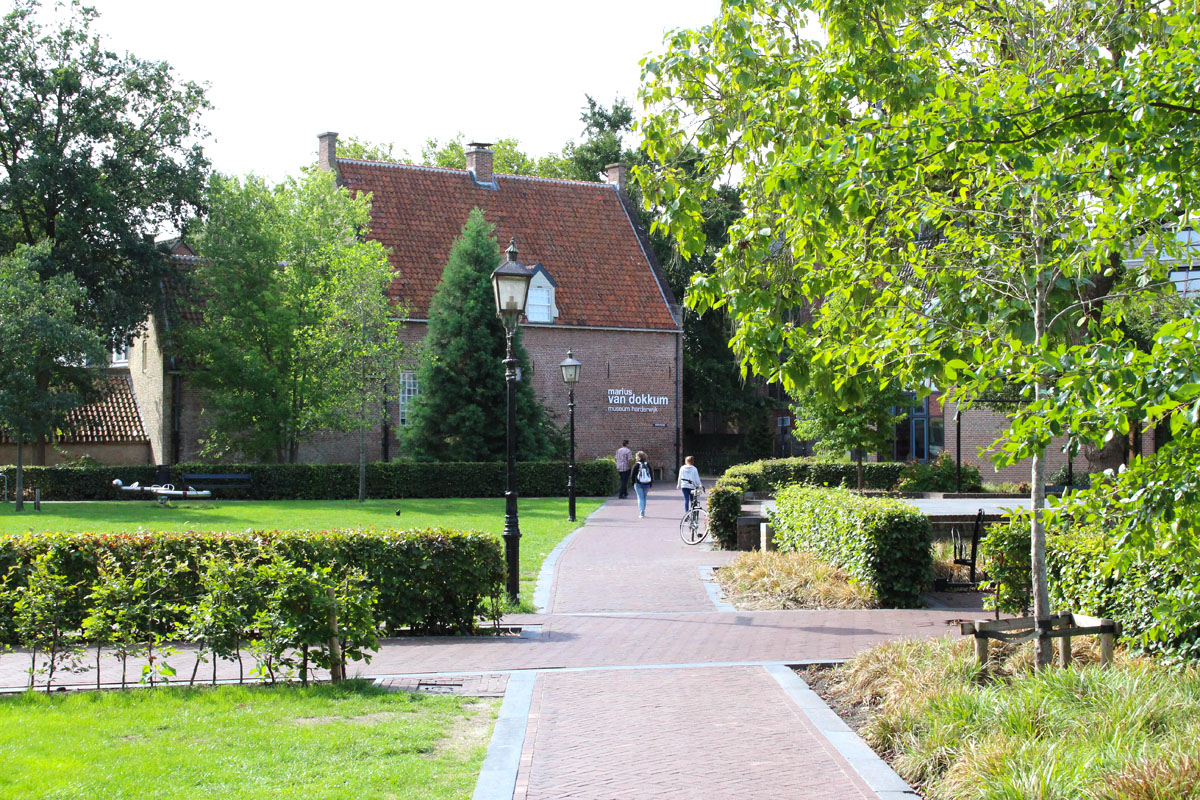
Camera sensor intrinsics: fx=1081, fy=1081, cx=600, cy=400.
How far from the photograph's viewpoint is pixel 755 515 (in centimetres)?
1886

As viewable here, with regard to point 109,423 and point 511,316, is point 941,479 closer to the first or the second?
point 511,316

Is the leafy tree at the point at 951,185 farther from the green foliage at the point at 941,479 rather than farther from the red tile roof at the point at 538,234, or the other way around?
the red tile roof at the point at 538,234

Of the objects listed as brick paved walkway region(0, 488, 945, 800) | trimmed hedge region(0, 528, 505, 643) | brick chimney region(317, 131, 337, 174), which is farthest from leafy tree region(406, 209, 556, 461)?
trimmed hedge region(0, 528, 505, 643)

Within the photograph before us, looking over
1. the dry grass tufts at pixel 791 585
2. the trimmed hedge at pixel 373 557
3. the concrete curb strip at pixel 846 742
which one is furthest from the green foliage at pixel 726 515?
the concrete curb strip at pixel 846 742

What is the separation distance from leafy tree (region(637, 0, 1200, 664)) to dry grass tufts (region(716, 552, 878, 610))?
456cm

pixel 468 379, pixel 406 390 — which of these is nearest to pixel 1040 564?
pixel 468 379

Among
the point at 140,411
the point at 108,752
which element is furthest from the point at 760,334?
the point at 140,411

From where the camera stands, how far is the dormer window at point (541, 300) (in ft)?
127

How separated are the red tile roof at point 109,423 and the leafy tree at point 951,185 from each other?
32645mm

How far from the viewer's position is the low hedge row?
24.7 feet

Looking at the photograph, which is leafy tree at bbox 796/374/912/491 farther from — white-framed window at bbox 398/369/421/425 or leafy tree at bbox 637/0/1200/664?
leafy tree at bbox 637/0/1200/664

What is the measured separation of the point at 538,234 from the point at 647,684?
112ft

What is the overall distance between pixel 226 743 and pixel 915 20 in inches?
289

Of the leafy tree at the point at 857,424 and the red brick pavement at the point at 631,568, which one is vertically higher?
the leafy tree at the point at 857,424
